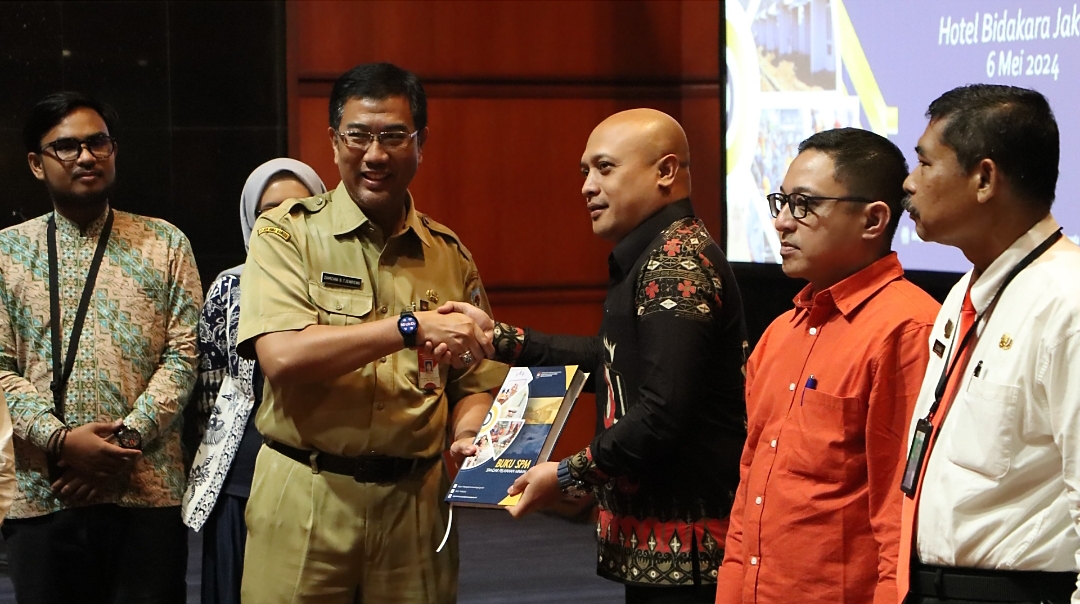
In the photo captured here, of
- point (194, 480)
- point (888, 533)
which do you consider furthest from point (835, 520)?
point (194, 480)

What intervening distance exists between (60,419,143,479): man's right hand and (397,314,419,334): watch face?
3.22 ft

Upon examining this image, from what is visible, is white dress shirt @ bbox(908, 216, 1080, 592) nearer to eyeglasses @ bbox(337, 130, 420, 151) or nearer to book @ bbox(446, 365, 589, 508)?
book @ bbox(446, 365, 589, 508)

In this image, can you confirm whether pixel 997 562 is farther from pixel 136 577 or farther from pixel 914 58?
pixel 914 58

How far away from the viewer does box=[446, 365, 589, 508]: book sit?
2.30 meters

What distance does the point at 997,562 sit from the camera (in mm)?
1619

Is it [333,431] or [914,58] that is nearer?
[333,431]

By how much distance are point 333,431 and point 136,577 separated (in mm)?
914

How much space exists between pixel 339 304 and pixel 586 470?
614mm

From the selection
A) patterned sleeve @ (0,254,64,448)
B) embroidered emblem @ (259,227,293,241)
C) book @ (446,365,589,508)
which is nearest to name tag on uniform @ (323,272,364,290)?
embroidered emblem @ (259,227,293,241)

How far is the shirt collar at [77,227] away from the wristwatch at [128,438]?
0.51 m

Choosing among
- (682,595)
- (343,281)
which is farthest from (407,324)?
(682,595)

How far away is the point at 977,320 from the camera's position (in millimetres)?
1716

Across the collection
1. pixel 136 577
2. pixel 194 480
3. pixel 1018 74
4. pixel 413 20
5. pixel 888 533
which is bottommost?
pixel 136 577

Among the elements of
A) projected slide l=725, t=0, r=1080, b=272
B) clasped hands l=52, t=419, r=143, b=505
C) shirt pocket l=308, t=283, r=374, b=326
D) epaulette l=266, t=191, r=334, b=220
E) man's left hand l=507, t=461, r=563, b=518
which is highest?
projected slide l=725, t=0, r=1080, b=272
